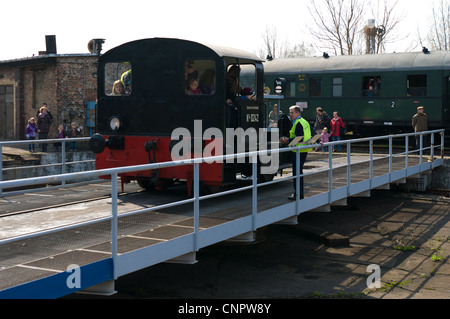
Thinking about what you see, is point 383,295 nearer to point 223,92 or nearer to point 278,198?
point 278,198

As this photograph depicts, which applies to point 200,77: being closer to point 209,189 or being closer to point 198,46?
point 198,46

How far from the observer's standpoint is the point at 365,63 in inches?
932

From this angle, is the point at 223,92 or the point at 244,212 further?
the point at 223,92

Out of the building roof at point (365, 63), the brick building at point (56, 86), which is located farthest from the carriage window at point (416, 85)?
the brick building at point (56, 86)

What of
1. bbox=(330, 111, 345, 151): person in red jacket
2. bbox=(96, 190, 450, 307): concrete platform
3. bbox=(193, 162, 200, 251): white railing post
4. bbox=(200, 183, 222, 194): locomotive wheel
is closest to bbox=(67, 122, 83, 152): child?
bbox=(330, 111, 345, 151): person in red jacket

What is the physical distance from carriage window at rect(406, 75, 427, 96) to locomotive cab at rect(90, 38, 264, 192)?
1252 centimetres

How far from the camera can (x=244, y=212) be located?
9.60m

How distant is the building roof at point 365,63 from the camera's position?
73.4ft

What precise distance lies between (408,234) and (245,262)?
4.43m

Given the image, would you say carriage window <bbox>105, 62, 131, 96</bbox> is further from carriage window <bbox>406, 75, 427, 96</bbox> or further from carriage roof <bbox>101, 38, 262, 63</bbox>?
carriage window <bbox>406, 75, 427, 96</bbox>

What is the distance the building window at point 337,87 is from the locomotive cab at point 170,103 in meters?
13.1

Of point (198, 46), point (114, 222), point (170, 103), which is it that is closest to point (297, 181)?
point (170, 103)
